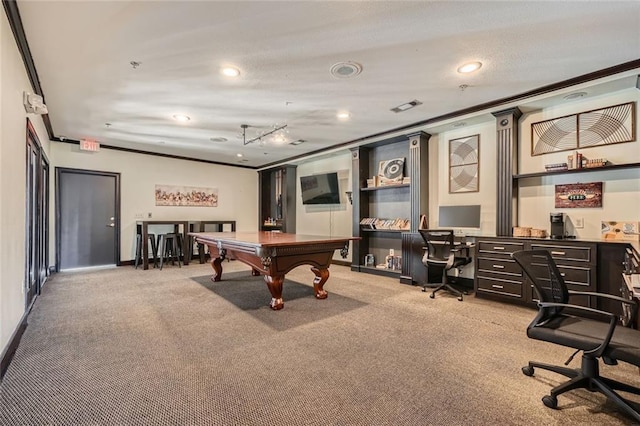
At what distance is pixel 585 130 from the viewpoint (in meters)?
3.67

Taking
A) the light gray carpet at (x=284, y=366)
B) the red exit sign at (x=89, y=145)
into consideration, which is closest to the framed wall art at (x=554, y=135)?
the light gray carpet at (x=284, y=366)

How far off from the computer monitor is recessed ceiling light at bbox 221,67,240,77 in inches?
147

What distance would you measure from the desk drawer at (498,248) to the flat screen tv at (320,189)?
3.42 meters

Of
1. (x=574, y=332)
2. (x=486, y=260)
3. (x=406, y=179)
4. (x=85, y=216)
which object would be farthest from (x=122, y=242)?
(x=574, y=332)

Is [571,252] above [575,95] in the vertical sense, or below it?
below

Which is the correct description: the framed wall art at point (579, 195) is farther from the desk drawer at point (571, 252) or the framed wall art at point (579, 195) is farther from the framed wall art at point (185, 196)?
the framed wall art at point (185, 196)

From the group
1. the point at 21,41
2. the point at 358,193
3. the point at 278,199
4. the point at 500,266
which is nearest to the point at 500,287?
the point at 500,266

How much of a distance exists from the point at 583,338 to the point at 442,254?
2930mm

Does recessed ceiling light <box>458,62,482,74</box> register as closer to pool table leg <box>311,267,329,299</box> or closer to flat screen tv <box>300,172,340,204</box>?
pool table leg <box>311,267,329,299</box>

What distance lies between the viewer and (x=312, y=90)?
3.62 m

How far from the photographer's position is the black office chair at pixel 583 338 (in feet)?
5.18

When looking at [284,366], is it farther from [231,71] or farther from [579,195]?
[579,195]

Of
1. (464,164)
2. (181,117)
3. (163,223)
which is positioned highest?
(181,117)

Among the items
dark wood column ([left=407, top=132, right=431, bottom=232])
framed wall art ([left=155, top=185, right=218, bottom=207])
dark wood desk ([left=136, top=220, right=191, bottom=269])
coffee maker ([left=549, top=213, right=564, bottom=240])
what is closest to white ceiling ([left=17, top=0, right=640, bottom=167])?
dark wood column ([left=407, top=132, right=431, bottom=232])
